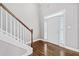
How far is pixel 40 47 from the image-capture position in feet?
5.13

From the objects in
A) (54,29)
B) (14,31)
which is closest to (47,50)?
(54,29)

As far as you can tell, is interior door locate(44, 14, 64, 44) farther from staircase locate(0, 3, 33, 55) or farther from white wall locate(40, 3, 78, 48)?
staircase locate(0, 3, 33, 55)

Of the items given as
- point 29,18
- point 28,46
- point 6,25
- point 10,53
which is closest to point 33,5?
point 29,18

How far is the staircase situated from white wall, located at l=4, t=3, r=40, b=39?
5cm

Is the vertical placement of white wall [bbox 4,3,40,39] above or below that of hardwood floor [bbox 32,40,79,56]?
above

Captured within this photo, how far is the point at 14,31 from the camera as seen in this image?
150 cm

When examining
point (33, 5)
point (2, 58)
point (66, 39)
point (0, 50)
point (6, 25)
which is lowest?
point (2, 58)

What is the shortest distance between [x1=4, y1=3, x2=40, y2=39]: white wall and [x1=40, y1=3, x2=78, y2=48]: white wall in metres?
0.09

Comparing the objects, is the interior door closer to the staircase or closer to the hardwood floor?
the hardwood floor

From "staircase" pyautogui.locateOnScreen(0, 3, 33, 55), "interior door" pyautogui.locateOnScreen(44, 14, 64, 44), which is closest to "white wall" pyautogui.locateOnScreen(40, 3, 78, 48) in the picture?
"interior door" pyautogui.locateOnScreen(44, 14, 64, 44)

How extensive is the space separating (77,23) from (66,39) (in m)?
0.24

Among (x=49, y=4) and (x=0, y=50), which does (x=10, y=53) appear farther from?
(x=49, y=4)

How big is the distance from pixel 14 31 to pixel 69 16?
2.28 ft

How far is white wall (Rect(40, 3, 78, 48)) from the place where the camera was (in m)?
1.48
